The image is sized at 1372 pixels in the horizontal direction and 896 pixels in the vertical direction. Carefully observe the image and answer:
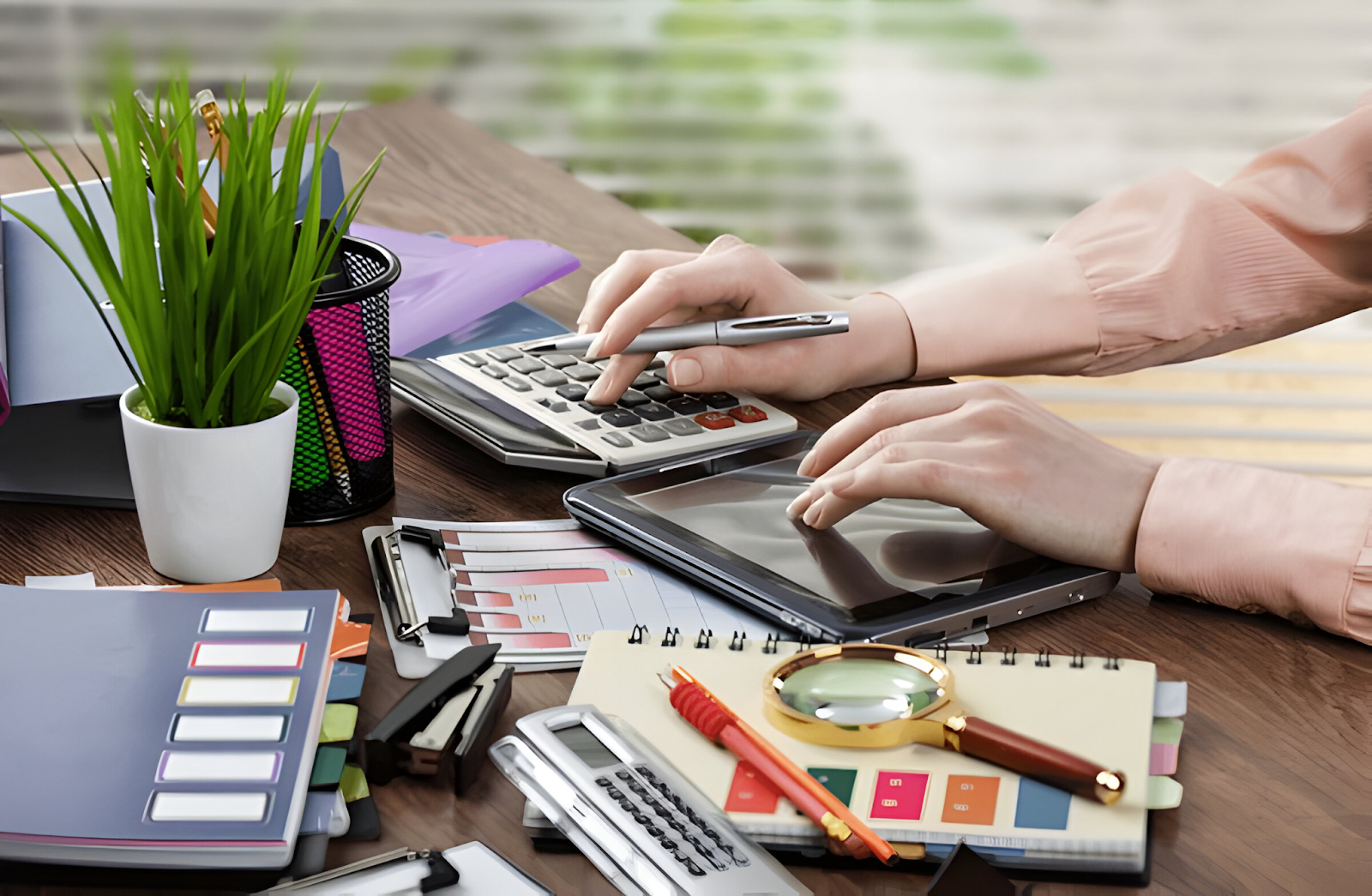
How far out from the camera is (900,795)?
521mm

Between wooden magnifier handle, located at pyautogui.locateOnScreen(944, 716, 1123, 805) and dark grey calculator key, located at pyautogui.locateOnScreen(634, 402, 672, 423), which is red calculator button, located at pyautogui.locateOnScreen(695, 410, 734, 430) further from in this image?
wooden magnifier handle, located at pyautogui.locateOnScreen(944, 716, 1123, 805)

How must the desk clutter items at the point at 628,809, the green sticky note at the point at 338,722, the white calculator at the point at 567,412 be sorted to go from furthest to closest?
the white calculator at the point at 567,412, the green sticky note at the point at 338,722, the desk clutter items at the point at 628,809

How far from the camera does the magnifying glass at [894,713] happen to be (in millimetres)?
528

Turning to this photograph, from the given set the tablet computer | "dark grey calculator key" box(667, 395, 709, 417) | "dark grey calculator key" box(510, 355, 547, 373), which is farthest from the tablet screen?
"dark grey calculator key" box(510, 355, 547, 373)

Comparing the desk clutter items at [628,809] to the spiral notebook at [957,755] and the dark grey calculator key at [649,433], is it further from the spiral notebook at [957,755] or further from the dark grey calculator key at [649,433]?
the dark grey calculator key at [649,433]

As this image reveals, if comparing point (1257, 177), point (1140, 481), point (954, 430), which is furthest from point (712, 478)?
point (1257, 177)

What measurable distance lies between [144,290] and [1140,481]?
55 centimetres

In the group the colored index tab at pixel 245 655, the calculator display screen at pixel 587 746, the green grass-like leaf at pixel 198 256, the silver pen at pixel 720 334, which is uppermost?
the green grass-like leaf at pixel 198 256

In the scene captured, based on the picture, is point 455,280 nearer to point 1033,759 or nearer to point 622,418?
point 622,418

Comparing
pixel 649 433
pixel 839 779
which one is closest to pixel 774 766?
pixel 839 779

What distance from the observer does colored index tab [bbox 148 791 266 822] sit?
1.61ft

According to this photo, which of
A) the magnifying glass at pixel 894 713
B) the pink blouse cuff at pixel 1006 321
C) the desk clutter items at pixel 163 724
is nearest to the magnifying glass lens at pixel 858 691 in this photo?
the magnifying glass at pixel 894 713

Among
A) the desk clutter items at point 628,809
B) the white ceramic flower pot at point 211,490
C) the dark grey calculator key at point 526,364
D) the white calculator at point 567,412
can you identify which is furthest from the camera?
the dark grey calculator key at point 526,364

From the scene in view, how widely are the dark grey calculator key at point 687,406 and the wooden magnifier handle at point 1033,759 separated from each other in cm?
41
